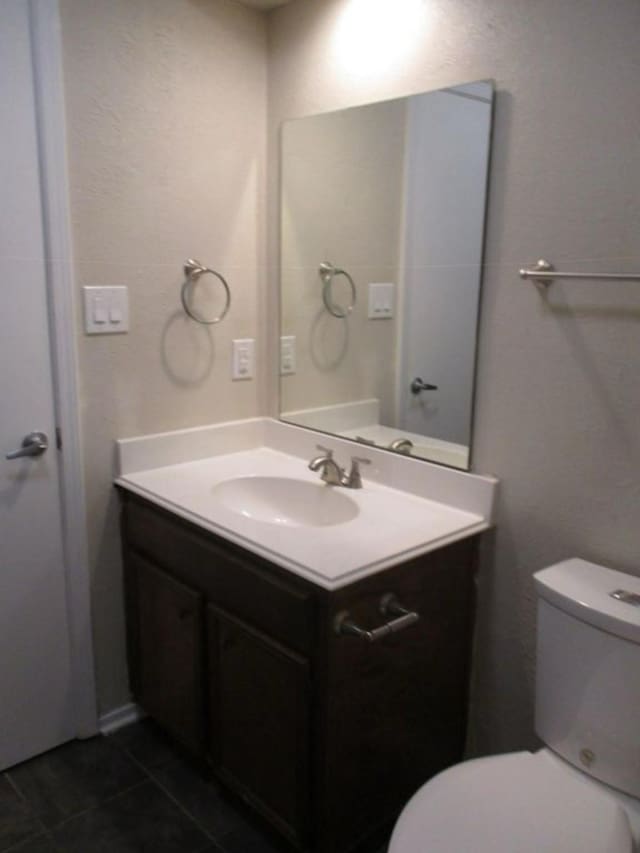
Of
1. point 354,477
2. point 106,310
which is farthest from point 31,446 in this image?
point 354,477

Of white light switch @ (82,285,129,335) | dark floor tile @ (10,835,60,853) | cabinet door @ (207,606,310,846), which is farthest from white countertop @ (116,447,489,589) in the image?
dark floor tile @ (10,835,60,853)

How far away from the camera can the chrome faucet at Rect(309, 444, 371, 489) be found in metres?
1.88

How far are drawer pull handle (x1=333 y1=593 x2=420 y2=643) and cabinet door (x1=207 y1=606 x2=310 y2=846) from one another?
5.0 inches

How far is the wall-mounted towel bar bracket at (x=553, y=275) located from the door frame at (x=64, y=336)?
1.16 m

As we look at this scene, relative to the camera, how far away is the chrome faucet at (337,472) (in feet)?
6.16

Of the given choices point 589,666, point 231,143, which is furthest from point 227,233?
point 589,666

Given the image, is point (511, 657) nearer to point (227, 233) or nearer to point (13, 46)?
point (227, 233)

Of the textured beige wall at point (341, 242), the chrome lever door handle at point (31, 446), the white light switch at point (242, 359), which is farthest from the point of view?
the white light switch at point (242, 359)

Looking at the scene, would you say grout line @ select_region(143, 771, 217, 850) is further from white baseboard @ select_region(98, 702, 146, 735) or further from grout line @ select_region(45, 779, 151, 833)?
white baseboard @ select_region(98, 702, 146, 735)

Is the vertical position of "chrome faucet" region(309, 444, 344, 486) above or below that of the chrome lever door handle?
below

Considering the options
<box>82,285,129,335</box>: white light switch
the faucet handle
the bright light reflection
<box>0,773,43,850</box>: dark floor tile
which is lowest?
<box>0,773,43,850</box>: dark floor tile

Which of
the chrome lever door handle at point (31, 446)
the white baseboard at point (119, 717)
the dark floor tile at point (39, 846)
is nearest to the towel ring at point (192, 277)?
the chrome lever door handle at point (31, 446)

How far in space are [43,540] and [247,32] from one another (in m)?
1.59

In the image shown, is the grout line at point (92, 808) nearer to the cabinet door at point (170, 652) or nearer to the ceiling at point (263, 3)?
the cabinet door at point (170, 652)
